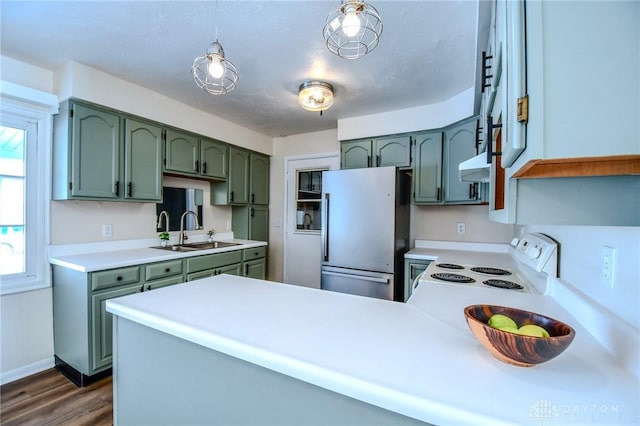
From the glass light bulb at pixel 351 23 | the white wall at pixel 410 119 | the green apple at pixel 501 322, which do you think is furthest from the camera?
the white wall at pixel 410 119

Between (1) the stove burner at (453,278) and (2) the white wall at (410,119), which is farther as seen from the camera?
(2) the white wall at (410,119)

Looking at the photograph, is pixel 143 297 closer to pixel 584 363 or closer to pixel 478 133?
pixel 584 363

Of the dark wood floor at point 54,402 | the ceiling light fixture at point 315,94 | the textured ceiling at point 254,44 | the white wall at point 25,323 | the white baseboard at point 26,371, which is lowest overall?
the dark wood floor at point 54,402

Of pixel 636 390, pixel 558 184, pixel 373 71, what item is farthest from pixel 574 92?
pixel 373 71

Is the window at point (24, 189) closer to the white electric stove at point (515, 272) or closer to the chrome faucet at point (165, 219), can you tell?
the chrome faucet at point (165, 219)

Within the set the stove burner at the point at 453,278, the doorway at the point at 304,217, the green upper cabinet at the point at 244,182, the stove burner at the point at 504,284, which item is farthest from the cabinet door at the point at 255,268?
the stove burner at the point at 504,284

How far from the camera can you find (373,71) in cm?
227

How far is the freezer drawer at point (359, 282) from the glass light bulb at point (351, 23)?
6.74ft

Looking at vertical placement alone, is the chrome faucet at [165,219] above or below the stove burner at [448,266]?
above

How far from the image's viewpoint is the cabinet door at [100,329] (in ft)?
6.66

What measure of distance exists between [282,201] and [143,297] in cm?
300

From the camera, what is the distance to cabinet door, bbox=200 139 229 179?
3166mm

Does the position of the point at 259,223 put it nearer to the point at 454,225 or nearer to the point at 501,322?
the point at 454,225

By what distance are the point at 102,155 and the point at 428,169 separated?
2954mm
